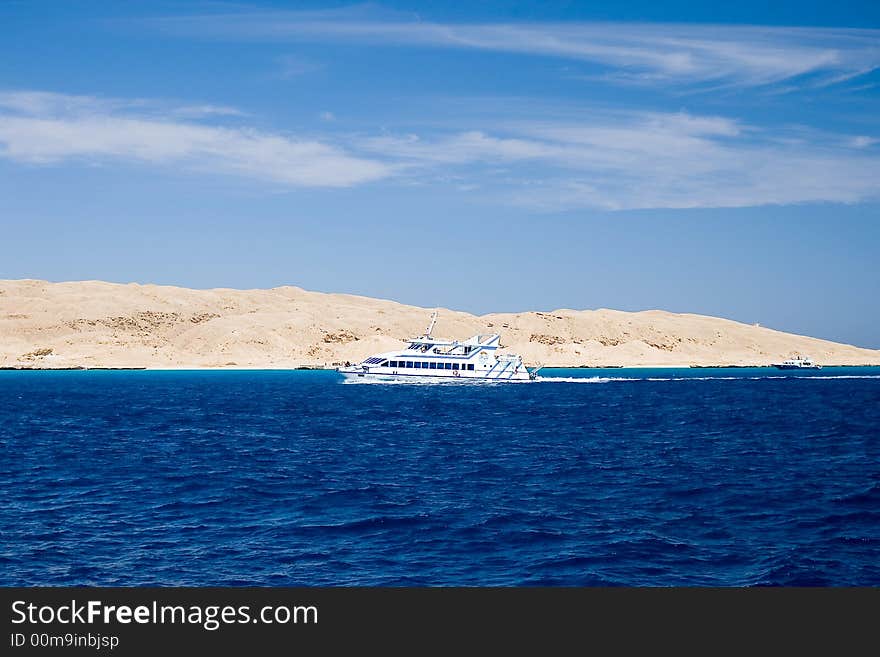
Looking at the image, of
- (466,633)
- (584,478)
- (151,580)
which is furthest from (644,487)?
(466,633)

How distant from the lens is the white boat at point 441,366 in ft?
463

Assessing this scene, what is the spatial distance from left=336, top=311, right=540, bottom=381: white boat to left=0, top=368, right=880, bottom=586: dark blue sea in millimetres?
62560

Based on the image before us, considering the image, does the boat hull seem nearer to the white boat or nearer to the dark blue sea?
the white boat

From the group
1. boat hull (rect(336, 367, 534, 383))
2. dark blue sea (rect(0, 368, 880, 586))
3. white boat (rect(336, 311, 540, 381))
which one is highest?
white boat (rect(336, 311, 540, 381))

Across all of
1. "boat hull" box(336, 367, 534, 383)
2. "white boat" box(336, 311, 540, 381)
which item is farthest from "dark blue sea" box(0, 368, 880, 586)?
"white boat" box(336, 311, 540, 381)

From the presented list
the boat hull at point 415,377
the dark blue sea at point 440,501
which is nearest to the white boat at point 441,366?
the boat hull at point 415,377

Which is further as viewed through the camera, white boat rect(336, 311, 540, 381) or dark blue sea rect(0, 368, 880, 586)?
white boat rect(336, 311, 540, 381)

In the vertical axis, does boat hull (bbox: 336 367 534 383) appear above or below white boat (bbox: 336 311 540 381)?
below

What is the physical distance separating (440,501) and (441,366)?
106 meters

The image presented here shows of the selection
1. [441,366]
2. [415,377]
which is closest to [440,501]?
[415,377]

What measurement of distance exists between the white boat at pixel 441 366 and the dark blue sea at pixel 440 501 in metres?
A: 62.6

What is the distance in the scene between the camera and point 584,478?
141 ft

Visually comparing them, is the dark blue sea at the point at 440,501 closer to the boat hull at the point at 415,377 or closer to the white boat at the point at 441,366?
the boat hull at the point at 415,377

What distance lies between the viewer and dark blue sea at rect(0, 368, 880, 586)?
1011 inches
